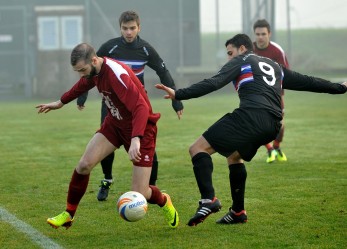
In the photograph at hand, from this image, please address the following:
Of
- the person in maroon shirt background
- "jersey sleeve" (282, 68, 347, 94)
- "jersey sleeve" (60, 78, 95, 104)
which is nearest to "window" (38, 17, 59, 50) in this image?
the person in maroon shirt background

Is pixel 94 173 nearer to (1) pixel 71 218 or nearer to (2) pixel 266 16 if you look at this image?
(1) pixel 71 218

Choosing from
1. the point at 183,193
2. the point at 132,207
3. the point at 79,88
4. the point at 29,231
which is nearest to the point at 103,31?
the point at 183,193

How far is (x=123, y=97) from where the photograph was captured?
287 inches

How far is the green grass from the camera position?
23.8ft

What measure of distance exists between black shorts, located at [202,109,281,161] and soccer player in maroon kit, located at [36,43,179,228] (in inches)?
23.3

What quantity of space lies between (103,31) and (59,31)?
6.64 feet

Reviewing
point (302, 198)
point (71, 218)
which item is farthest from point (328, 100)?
point (71, 218)

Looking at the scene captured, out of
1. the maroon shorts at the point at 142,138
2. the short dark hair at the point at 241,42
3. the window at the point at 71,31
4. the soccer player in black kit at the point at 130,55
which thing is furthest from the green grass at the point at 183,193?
the window at the point at 71,31

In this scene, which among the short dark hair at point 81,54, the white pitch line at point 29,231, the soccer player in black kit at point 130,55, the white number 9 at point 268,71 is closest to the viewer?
the white pitch line at point 29,231

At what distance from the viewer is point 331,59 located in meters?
45.9

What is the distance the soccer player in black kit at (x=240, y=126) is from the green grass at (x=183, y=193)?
0.26 metres

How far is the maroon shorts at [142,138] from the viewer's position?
7.52m

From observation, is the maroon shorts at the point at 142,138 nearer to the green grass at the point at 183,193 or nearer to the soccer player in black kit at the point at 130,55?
the green grass at the point at 183,193

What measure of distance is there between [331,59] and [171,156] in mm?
33463
